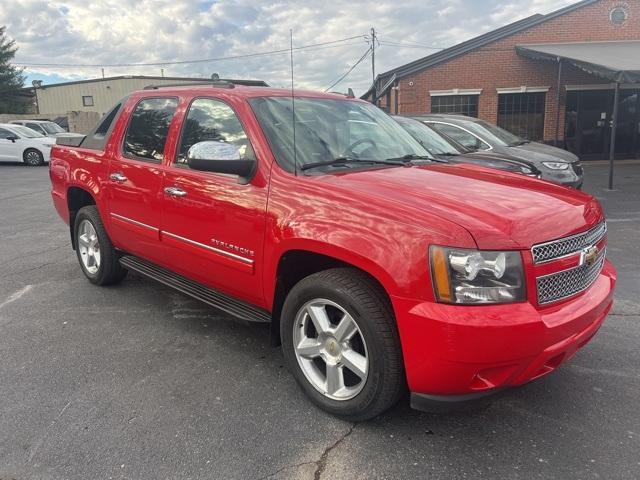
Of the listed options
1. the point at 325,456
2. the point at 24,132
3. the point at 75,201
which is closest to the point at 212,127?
the point at 325,456

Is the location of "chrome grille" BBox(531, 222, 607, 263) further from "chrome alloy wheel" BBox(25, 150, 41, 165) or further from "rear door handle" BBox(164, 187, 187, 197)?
"chrome alloy wheel" BBox(25, 150, 41, 165)

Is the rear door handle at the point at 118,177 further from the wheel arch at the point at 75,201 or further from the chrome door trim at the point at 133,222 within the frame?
the wheel arch at the point at 75,201

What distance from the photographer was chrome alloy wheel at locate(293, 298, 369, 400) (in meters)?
2.71

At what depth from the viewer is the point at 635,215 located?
862 cm

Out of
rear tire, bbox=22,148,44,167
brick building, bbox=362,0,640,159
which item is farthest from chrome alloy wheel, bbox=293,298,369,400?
rear tire, bbox=22,148,44,167

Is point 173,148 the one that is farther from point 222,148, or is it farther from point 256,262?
point 256,262

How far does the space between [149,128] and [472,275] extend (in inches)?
117

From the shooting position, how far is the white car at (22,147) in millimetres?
19281

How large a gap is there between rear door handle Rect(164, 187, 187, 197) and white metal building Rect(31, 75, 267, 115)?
44633 millimetres

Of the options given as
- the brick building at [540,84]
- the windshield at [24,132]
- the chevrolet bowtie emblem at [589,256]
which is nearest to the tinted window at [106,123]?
the chevrolet bowtie emblem at [589,256]

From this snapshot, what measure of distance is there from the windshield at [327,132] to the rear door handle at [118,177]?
1.46 meters

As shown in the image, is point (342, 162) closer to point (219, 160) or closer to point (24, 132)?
point (219, 160)

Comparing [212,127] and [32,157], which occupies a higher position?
[212,127]

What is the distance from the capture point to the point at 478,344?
7.27 feet
